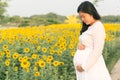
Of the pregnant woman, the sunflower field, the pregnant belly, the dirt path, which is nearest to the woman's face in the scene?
the pregnant woman

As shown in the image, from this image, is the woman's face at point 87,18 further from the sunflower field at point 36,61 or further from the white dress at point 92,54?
the sunflower field at point 36,61

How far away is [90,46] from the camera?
193 inches

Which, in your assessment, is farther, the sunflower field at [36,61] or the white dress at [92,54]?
the sunflower field at [36,61]

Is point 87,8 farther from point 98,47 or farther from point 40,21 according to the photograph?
point 40,21

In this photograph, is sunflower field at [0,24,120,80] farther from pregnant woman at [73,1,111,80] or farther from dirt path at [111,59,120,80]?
pregnant woman at [73,1,111,80]

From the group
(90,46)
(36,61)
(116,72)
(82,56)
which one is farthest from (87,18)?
(116,72)

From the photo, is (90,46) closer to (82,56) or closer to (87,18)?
(82,56)

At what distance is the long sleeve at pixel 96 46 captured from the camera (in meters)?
4.76

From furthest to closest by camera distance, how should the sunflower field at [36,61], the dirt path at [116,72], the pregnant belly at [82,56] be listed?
1. the dirt path at [116,72]
2. the sunflower field at [36,61]
3. the pregnant belly at [82,56]

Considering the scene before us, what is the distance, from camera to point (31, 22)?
37188mm

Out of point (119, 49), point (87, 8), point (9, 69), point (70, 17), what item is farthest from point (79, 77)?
point (70, 17)

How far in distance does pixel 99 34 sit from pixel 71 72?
292 centimetres

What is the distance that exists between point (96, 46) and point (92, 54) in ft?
0.36

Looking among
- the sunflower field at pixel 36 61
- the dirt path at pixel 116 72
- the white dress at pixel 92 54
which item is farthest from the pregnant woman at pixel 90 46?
the dirt path at pixel 116 72
